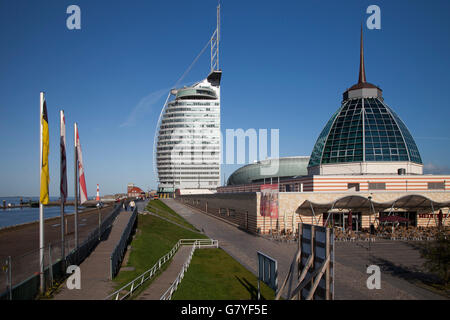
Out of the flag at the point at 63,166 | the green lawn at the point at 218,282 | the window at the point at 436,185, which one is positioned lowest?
the green lawn at the point at 218,282

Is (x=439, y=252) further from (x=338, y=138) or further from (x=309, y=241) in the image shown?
(x=338, y=138)

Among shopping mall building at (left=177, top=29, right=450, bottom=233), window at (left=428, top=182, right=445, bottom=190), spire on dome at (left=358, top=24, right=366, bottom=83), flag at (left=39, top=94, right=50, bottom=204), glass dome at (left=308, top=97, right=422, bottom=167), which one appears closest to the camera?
flag at (left=39, top=94, right=50, bottom=204)

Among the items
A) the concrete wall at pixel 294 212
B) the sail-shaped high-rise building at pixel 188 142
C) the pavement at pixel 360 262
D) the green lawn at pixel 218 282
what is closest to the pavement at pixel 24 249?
the green lawn at pixel 218 282

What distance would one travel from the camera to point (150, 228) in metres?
35.8

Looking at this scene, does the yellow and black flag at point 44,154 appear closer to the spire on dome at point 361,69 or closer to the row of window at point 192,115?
the spire on dome at point 361,69

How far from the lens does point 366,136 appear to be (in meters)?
52.0

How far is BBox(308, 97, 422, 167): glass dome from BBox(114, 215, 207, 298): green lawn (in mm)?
27355

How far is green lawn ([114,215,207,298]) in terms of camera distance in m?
18.2

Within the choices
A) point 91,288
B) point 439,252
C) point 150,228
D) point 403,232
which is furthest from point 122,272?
point 403,232

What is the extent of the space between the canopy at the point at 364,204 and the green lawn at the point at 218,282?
14.0 meters

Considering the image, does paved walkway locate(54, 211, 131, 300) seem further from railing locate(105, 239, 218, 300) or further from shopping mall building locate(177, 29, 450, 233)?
shopping mall building locate(177, 29, 450, 233)

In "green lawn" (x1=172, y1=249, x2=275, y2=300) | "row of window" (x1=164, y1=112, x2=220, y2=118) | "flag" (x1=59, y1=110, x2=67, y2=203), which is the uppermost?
"row of window" (x1=164, y1=112, x2=220, y2=118)

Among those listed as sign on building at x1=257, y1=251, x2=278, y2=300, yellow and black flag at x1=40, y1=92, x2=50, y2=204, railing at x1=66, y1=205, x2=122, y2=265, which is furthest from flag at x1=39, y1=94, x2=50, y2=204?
sign on building at x1=257, y1=251, x2=278, y2=300

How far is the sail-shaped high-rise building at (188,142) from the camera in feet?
563
